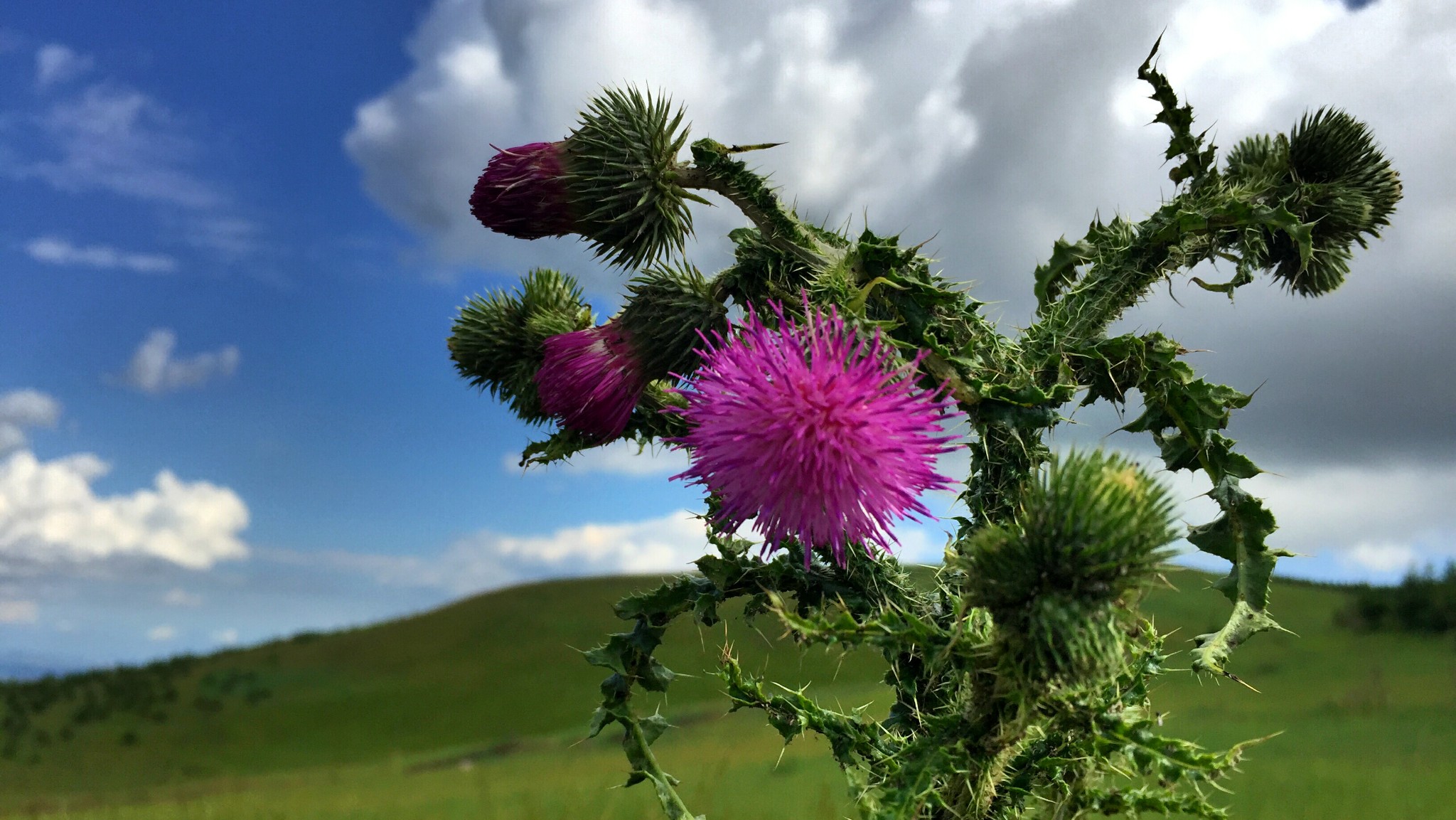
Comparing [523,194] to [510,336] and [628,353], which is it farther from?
[510,336]

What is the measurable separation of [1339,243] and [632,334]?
3632 mm

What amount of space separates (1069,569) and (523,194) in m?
2.21

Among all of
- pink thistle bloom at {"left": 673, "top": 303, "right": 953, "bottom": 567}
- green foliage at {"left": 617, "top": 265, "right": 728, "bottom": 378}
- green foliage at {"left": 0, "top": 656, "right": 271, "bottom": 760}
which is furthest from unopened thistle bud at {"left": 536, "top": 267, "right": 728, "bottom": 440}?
green foliage at {"left": 0, "top": 656, "right": 271, "bottom": 760}

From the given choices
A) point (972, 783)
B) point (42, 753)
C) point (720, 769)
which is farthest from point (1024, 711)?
Answer: point (42, 753)

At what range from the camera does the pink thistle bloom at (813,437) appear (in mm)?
2111

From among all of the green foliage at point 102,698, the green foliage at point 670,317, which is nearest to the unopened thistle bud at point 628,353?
the green foliage at point 670,317

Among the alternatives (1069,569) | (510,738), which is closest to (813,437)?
(1069,569)

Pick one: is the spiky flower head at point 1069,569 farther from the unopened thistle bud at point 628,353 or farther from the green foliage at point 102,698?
the green foliage at point 102,698

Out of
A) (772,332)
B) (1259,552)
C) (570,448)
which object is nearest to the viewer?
(772,332)

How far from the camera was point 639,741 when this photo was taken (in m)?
3.11

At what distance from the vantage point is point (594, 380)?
→ 3.15m

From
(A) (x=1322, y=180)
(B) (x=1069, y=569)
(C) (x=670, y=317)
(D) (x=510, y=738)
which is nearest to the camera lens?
(B) (x=1069, y=569)

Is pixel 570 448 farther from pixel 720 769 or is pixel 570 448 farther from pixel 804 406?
pixel 720 769

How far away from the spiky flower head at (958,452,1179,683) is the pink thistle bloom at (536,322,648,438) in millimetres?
1462
